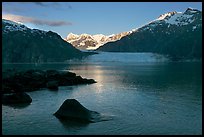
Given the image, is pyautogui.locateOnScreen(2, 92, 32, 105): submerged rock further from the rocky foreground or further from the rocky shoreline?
the rocky foreground

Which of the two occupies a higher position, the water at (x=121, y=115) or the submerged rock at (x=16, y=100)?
the submerged rock at (x=16, y=100)

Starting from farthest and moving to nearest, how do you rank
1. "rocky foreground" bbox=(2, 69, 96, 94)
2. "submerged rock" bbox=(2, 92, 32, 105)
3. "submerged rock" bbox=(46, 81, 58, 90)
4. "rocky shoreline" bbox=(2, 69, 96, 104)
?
"submerged rock" bbox=(46, 81, 58, 90) → "rocky foreground" bbox=(2, 69, 96, 94) → "rocky shoreline" bbox=(2, 69, 96, 104) → "submerged rock" bbox=(2, 92, 32, 105)

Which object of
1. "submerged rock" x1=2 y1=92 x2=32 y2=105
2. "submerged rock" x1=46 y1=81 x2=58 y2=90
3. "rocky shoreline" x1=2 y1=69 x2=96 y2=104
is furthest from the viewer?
"submerged rock" x1=46 y1=81 x2=58 y2=90

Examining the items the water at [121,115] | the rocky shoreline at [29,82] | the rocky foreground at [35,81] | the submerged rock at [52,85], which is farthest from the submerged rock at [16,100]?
the submerged rock at [52,85]

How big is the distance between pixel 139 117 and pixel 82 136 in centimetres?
916

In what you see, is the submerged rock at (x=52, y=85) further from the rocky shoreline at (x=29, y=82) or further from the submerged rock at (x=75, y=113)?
the submerged rock at (x=75, y=113)

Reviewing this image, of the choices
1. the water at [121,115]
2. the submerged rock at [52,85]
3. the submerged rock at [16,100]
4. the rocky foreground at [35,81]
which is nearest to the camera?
the water at [121,115]

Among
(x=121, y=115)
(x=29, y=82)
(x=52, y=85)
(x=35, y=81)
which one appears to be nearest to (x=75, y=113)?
(x=121, y=115)

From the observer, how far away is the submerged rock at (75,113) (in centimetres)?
3483

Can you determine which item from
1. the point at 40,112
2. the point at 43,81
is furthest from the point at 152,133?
the point at 43,81

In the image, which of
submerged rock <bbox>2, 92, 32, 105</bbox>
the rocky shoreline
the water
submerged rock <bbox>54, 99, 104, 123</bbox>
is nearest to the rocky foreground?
Result: the rocky shoreline

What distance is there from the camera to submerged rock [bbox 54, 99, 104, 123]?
34.8m

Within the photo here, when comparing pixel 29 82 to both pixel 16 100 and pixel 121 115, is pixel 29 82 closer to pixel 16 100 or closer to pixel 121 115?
pixel 16 100

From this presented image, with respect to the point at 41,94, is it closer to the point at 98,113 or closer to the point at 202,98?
the point at 98,113
